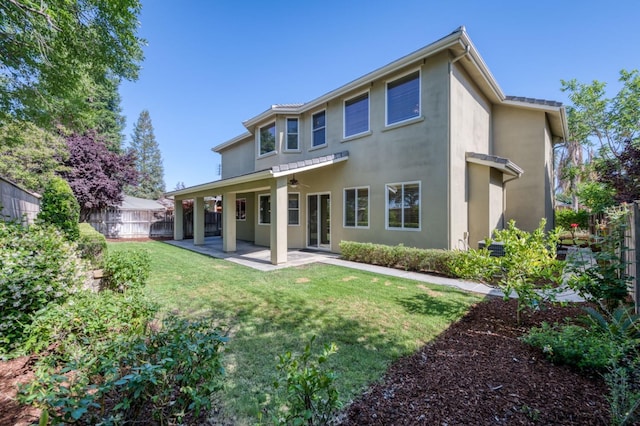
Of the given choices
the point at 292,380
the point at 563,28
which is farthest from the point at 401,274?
the point at 563,28

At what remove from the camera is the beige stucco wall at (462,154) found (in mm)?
8805

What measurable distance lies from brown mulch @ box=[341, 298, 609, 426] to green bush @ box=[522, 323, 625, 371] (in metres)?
0.11

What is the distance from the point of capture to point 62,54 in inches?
228

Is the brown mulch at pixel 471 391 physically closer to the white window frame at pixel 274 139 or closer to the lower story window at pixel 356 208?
the lower story window at pixel 356 208

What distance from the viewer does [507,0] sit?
29.3 ft

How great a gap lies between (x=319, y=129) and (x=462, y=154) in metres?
6.28

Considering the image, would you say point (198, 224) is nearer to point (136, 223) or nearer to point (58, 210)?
point (136, 223)

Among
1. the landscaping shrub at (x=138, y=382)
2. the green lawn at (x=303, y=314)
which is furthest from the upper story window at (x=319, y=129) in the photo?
the landscaping shrub at (x=138, y=382)

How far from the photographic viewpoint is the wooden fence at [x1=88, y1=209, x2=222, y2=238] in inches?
733

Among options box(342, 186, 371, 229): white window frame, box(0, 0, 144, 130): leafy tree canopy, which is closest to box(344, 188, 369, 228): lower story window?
box(342, 186, 371, 229): white window frame

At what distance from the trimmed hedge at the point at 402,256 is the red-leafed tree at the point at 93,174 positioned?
1673 cm

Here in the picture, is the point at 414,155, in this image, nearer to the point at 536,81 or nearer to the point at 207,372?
the point at 207,372

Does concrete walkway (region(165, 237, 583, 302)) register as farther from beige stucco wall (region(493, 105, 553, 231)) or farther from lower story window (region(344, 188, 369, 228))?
beige stucco wall (region(493, 105, 553, 231))

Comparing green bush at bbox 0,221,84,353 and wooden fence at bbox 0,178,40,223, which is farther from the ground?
wooden fence at bbox 0,178,40,223
